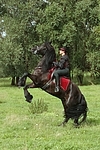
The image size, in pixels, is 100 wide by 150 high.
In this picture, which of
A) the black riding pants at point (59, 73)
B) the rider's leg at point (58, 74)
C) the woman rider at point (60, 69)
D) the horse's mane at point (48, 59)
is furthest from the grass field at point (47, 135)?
the horse's mane at point (48, 59)

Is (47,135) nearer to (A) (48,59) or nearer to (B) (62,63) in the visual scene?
(B) (62,63)

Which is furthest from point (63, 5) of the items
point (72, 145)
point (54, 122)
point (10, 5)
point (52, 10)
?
point (72, 145)

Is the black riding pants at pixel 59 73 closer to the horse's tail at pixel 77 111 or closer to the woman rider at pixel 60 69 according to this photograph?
the woman rider at pixel 60 69

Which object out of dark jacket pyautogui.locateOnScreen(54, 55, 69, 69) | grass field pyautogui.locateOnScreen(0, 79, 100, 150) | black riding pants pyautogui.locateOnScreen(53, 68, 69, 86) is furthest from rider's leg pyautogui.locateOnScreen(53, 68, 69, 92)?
grass field pyautogui.locateOnScreen(0, 79, 100, 150)

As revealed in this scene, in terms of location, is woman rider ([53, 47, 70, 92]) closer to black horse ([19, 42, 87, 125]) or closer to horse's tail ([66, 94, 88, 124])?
black horse ([19, 42, 87, 125])

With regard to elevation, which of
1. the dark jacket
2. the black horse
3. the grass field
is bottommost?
the grass field

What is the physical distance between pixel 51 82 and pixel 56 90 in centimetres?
41

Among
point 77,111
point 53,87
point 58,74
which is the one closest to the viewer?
point 58,74

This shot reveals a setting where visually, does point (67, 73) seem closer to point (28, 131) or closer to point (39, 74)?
point (39, 74)

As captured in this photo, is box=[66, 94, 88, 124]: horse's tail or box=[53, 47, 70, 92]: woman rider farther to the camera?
box=[66, 94, 88, 124]: horse's tail

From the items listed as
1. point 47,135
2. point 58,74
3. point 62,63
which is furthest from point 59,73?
point 47,135

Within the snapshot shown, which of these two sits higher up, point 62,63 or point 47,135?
point 62,63

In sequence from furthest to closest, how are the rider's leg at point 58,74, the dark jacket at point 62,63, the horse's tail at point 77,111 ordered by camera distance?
the horse's tail at point 77,111 < the dark jacket at point 62,63 < the rider's leg at point 58,74

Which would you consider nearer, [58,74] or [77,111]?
[58,74]
